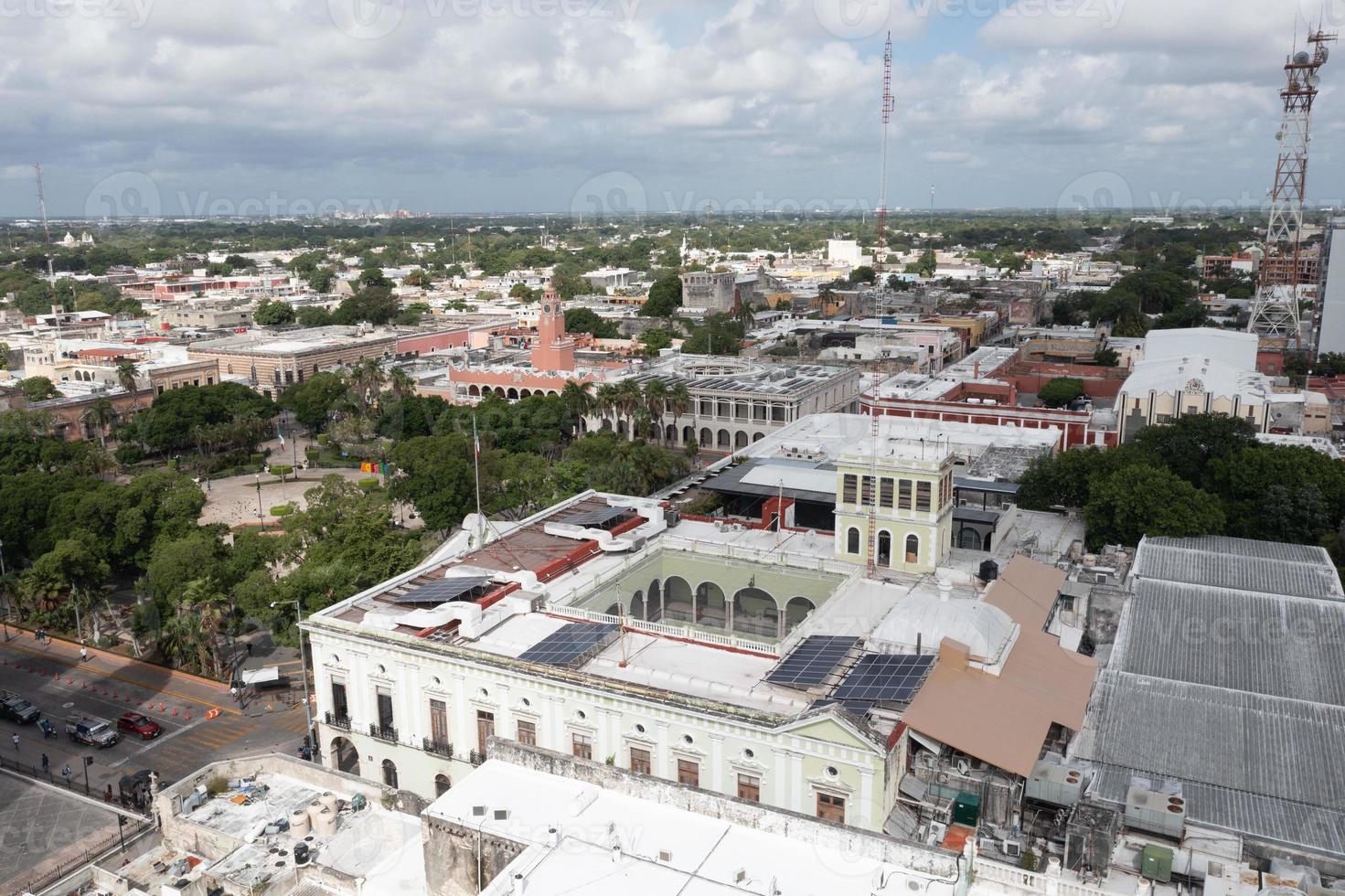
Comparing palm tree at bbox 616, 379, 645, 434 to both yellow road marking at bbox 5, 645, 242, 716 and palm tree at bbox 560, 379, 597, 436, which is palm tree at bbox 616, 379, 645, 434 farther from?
yellow road marking at bbox 5, 645, 242, 716

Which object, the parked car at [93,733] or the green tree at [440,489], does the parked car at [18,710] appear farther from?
the green tree at [440,489]

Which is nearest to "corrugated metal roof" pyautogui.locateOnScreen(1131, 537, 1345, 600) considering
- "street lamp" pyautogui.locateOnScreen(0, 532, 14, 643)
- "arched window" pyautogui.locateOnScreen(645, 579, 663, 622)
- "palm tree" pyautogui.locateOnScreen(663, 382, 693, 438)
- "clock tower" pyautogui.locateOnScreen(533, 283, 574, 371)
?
"arched window" pyautogui.locateOnScreen(645, 579, 663, 622)

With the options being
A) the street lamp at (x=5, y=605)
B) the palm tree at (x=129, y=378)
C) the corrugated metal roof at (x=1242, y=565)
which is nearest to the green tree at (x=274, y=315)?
the palm tree at (x=129, y=378)

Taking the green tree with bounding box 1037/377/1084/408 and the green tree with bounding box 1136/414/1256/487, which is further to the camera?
the green tree with bounding box 1037/377/1084/408

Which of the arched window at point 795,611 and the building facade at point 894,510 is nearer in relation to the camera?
the building facade at point 894,510

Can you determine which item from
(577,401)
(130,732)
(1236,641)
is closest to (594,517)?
(130,732)
